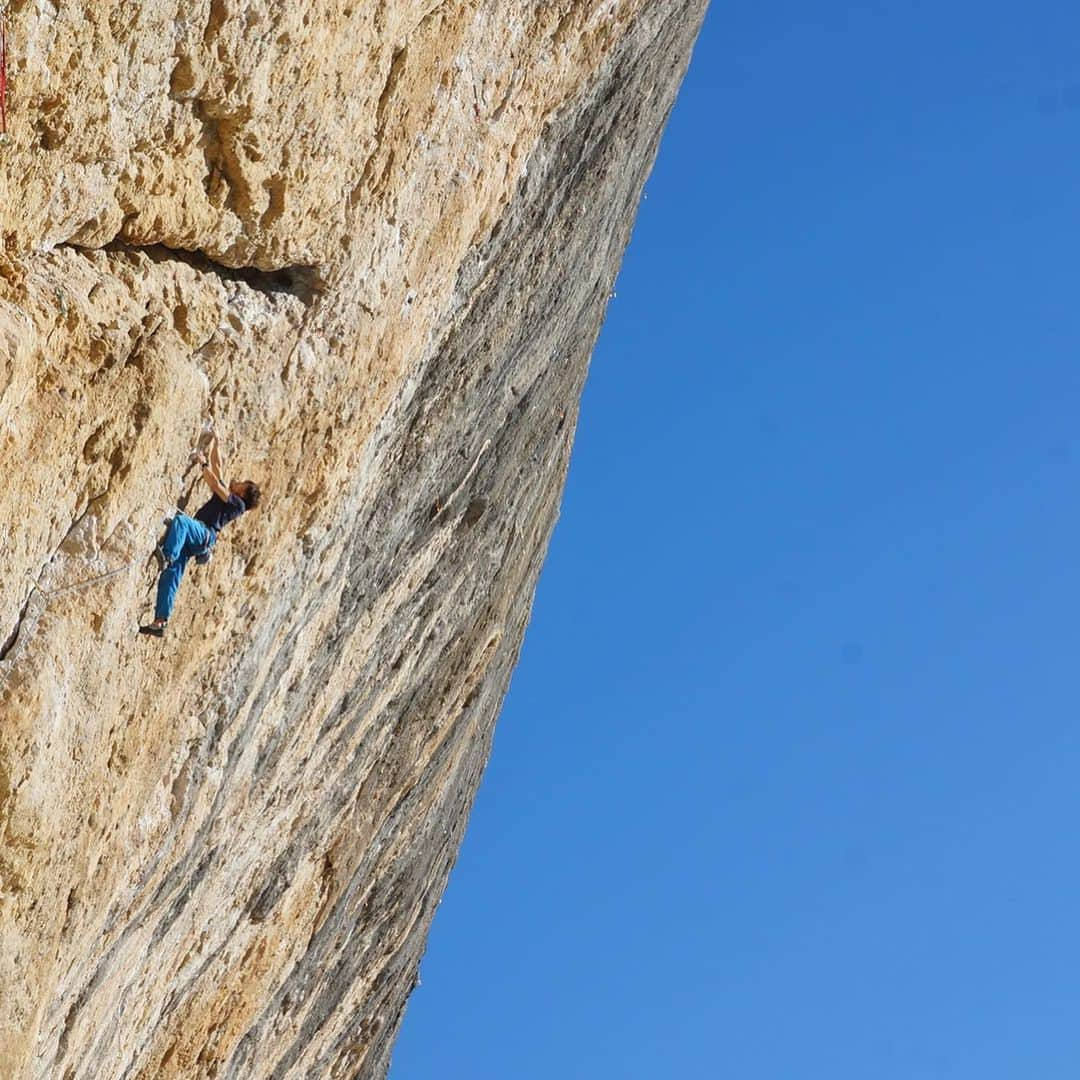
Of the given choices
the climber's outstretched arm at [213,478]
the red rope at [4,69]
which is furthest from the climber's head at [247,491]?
the red rope at [4,69]

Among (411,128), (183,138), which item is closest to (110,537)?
(183,138)

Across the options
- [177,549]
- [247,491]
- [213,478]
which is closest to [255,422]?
[247,491]

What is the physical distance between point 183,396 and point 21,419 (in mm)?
1106

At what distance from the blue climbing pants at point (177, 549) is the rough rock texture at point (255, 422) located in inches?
3.7

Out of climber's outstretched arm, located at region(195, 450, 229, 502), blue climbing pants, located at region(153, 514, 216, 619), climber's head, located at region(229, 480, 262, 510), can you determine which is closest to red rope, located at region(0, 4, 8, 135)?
climber's outstretched arm, located at region(195, 450, 229, 502)

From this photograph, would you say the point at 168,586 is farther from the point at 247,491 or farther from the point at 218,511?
the point at 247,491

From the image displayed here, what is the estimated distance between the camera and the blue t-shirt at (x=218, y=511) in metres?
7.25

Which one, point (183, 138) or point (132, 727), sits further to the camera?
point (132, 727)

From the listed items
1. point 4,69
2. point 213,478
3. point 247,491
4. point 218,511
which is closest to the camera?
point 4,69

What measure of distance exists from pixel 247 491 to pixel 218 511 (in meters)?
0.21

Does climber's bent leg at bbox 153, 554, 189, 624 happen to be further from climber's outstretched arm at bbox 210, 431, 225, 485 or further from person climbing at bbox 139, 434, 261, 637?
climber's outstretched arm at bbox 210, 431, 225, 485

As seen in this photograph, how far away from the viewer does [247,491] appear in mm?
7402

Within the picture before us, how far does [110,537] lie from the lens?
22.1ft

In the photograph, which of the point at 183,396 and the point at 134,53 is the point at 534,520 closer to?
the point at 183,396
